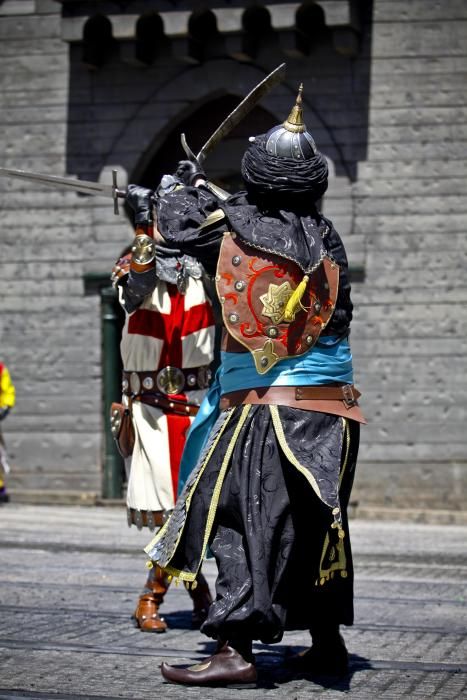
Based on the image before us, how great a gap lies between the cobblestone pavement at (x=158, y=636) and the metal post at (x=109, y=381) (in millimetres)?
3323

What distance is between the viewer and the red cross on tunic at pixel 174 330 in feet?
24.6

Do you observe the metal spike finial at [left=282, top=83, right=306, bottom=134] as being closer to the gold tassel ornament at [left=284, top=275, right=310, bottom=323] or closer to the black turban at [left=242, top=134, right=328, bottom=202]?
the black turban at [left=242, top=134, right=328, bottom=202]

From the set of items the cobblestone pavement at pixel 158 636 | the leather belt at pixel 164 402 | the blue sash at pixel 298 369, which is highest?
the blue sash at pixel 298 369

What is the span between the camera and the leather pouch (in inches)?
300

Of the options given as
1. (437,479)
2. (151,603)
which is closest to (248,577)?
(151,603)

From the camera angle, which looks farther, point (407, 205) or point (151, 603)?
point (407, 205)

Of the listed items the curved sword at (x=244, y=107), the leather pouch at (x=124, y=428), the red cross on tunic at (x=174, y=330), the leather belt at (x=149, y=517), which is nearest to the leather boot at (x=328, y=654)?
the leather belt at (x=149, y=517)

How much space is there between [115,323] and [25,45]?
286cm

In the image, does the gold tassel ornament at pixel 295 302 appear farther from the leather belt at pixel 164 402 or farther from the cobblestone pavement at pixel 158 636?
the leather belt at pixel 164 402

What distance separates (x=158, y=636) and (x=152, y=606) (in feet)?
0.69

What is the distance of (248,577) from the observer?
18.6ft

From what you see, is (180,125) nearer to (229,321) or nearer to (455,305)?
(455,305)

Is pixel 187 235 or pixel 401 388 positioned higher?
pixel 187 235

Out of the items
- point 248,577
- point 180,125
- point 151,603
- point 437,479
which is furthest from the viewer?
point 180,125
